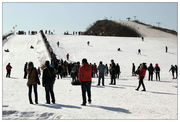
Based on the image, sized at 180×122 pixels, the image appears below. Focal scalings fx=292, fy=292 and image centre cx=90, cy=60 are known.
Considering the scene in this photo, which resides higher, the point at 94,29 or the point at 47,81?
the point at 94,29

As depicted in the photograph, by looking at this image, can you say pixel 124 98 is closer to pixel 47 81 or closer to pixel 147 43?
pixel 47 81

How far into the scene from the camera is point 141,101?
34.1ft

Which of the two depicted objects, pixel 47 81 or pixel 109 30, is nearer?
pixel 47 81

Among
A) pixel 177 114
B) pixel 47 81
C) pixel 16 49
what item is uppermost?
pixel 16 49

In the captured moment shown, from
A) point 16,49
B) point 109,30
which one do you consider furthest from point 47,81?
point 109,30

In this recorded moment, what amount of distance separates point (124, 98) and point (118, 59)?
26826 mm

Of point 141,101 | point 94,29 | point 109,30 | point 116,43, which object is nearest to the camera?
point 141,101

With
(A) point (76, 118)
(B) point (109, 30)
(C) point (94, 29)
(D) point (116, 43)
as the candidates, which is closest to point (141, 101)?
(A) point (76, 118)

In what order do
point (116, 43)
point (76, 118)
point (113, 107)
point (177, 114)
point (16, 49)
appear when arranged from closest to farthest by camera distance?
point (76, 118) → point (177, 114) → point (113, 107) → point (16, 49) → point (116, 43)

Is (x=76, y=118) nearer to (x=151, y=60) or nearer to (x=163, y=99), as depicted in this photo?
(x=163, y=99)

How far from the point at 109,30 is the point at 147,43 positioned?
40095 millimetres

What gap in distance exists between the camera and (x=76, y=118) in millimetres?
7473

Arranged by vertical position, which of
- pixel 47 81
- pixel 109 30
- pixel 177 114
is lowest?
pixel 177 114

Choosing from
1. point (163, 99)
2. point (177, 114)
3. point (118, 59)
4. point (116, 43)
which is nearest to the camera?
point (177, 114)
